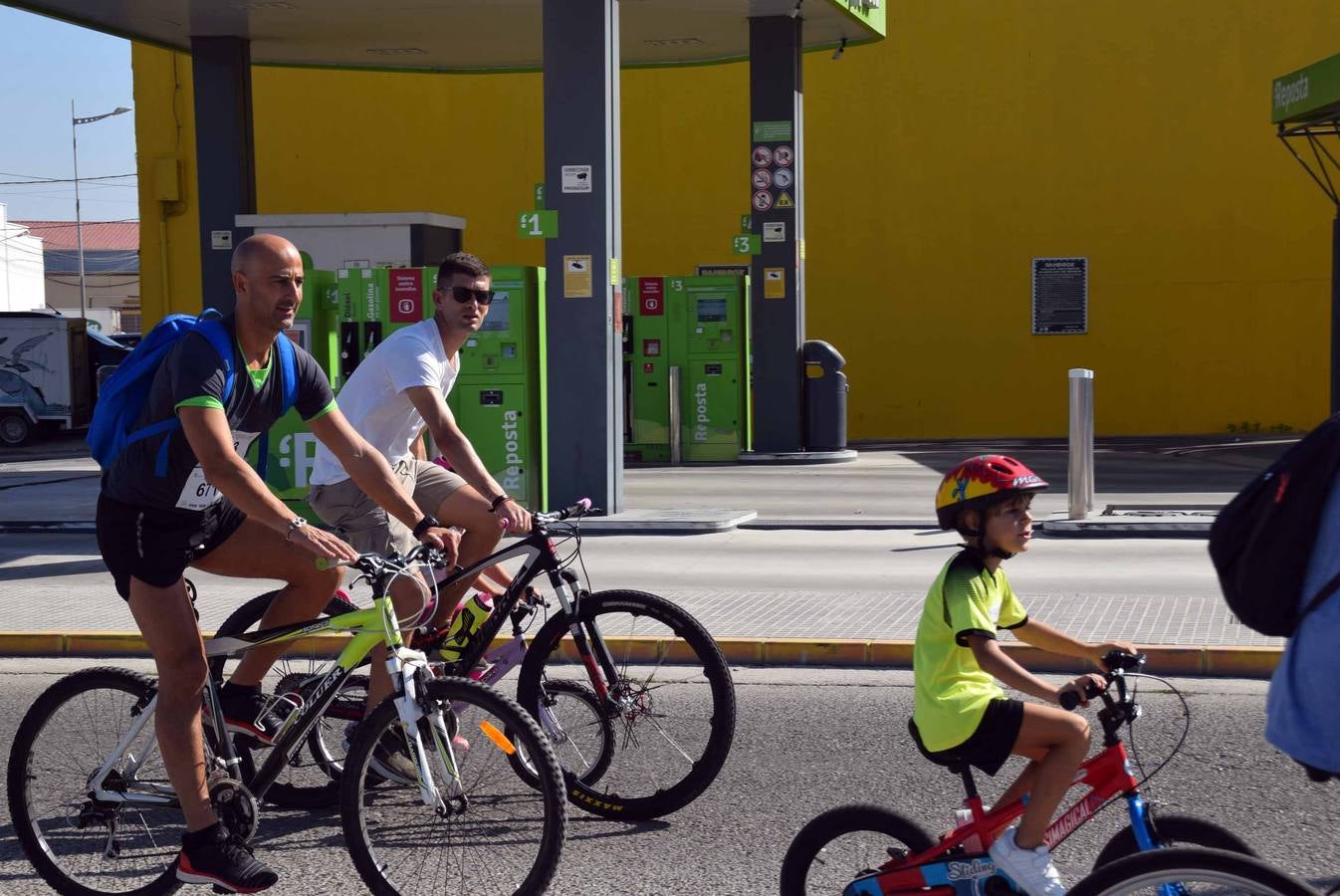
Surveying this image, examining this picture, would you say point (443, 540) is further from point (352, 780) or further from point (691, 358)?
point (691, 358)

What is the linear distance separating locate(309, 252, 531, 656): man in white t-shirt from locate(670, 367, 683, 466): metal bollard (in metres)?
12.6

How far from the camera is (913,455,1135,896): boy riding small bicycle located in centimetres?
364

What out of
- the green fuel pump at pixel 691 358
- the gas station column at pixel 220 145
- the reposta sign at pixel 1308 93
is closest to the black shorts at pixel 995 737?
the green fuel pump at pixel 691 358

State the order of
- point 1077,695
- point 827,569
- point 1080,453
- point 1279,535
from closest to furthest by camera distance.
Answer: point 1279,535 < point 1077,695 < point 827,569 < point 1080,453

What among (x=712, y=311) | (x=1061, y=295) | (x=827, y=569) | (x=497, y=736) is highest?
(x=1061, y=295)

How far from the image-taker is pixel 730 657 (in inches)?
309

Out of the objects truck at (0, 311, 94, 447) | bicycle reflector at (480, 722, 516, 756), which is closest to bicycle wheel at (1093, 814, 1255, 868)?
bicycle reflector at (480, 722, 516, 756)

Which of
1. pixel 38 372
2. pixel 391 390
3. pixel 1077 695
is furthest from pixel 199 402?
pixel 38 372

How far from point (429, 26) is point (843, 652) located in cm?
1277

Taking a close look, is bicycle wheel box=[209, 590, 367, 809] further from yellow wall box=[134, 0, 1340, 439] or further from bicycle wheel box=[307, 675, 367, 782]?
yellow wall box=[134, 0, 1340, 439]

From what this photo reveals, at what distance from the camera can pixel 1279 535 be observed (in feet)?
9.20

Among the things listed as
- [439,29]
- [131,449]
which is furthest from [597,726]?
[439,29]

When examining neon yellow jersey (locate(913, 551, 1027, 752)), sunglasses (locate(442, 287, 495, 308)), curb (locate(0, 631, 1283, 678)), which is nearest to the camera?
neon yellow jersey (locate(913, 551, 1027, 752))

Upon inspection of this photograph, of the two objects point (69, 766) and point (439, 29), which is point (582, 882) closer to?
point (69, 766)
